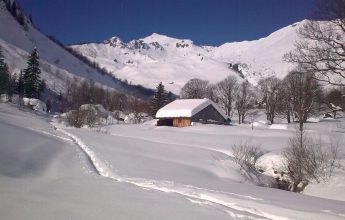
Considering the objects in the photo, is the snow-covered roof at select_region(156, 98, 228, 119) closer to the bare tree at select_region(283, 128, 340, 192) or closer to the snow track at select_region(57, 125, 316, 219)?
the bare tree at select_region(283, 128, 340, 192)

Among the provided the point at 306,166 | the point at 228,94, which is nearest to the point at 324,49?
the point at 306,166

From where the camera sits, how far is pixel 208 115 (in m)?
61.2

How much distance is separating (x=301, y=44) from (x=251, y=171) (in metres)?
9.69

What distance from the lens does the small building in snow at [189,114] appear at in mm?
57719

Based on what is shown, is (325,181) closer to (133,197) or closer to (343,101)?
(343,101)

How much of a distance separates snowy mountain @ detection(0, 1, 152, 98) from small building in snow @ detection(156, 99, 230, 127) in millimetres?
72302

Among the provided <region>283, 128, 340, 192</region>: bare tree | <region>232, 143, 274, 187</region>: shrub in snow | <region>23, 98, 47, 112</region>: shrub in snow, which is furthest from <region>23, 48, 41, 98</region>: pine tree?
<region>283, 128, 340, 192</region>: bare tree

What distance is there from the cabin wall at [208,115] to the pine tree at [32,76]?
32.6 meters

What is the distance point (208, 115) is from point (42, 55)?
128 m

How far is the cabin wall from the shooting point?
5869 centimetres

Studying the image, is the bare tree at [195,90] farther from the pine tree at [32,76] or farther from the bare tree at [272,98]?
the pine tree at [32,76]

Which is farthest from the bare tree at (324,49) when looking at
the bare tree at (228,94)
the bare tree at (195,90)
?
the bare tree at (195,90)

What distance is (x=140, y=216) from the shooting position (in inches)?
271

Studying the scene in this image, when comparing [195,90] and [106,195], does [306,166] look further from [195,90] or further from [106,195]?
[195,90]
